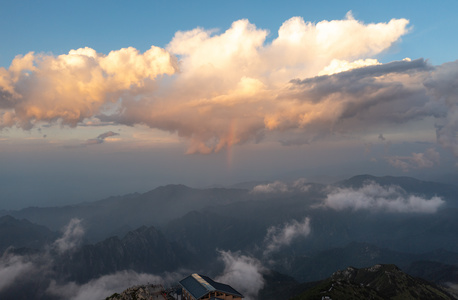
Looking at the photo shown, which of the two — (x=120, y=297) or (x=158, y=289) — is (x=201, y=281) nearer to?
(x=158, y=289)

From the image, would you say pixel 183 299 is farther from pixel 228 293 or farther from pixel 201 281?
pixel 228 293

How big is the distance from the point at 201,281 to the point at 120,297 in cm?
6778

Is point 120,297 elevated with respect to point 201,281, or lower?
elevated

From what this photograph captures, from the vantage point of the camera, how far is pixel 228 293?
156 m

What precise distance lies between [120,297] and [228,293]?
68098mm

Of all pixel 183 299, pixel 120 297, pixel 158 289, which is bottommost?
pixel 183 299

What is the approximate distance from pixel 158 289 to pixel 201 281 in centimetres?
2480

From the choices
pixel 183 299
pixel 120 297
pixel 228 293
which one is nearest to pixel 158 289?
pixel 183 299

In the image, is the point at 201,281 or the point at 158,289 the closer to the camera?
the point at 158,289

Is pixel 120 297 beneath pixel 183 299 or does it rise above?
above

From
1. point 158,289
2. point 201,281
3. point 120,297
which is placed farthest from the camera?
point 201,281

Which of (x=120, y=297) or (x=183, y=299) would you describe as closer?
(x=120, y=297)

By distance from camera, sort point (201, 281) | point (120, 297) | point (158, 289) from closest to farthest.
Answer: point (120, 297), point (158, 289), point (201, 281)

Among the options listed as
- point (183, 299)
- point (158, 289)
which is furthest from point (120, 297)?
point (183, 299)
